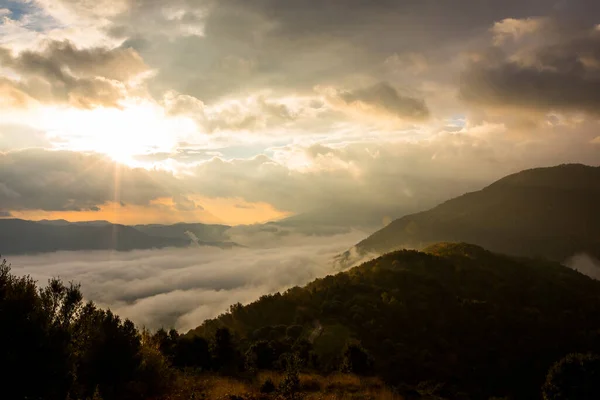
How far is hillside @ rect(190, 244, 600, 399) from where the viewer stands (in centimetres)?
9244

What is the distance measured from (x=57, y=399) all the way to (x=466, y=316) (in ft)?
435

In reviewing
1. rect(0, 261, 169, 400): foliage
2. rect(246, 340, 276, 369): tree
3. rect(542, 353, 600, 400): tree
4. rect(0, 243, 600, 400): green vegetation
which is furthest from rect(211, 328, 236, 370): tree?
rect(542, 353, 600, 400): tree

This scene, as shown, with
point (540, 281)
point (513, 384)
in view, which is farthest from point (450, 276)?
point (513, 384)

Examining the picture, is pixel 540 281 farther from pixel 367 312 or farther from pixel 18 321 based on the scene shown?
pixel 18 321

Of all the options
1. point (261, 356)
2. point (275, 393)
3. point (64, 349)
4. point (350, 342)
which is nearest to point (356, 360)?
point (350, 342)

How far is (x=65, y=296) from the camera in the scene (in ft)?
74.2

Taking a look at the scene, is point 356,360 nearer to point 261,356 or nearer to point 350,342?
point 350,342

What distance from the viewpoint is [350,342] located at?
60062 mm

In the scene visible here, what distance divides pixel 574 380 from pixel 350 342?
128 ft

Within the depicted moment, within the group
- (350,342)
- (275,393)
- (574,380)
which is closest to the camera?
(275,393)

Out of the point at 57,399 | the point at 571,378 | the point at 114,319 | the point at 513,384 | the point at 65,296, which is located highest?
the point at 65,296

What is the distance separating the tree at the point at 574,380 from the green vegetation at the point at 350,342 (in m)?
0.07

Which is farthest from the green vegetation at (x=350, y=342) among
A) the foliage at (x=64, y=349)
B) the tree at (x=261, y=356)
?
the tree at (x=261, y=356)

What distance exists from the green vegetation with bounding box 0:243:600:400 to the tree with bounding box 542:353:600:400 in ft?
0.24
